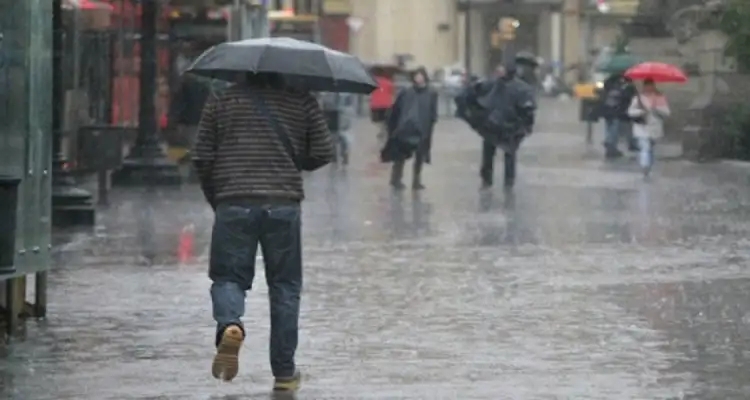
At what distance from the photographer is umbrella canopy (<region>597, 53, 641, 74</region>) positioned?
43328mm

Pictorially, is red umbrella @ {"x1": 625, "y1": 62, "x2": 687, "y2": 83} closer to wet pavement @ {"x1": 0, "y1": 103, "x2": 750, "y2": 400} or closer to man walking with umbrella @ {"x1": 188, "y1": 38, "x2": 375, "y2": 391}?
wet pavement @ {"x1": 0, "y1": 103, "x2": 750, "y2": 400}

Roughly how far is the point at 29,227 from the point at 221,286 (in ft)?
7.84

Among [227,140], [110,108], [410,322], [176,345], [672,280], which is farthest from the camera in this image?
[110,108]

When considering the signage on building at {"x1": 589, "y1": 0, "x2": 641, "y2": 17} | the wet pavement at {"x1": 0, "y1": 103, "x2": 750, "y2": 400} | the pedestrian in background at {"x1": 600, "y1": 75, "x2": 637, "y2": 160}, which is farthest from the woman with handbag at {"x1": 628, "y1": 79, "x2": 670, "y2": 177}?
the signage on building at {"x1": 589, "y1": 0, "x2": 641, "y2": 17}

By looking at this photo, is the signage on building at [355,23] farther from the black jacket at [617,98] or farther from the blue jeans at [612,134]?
the blue jeans at [612,134]

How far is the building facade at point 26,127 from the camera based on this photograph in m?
12.0

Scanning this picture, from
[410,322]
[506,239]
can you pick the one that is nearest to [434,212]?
[506,239]

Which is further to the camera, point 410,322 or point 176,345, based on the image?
point 410,322

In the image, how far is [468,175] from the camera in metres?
31.9

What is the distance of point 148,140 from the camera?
28.7 metres

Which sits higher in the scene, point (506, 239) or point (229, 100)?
point (229, 100)

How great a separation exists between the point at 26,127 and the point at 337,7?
69832mm

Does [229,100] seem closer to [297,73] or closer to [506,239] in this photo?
[297,73]

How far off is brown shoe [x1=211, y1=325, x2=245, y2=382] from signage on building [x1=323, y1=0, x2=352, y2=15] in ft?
234
